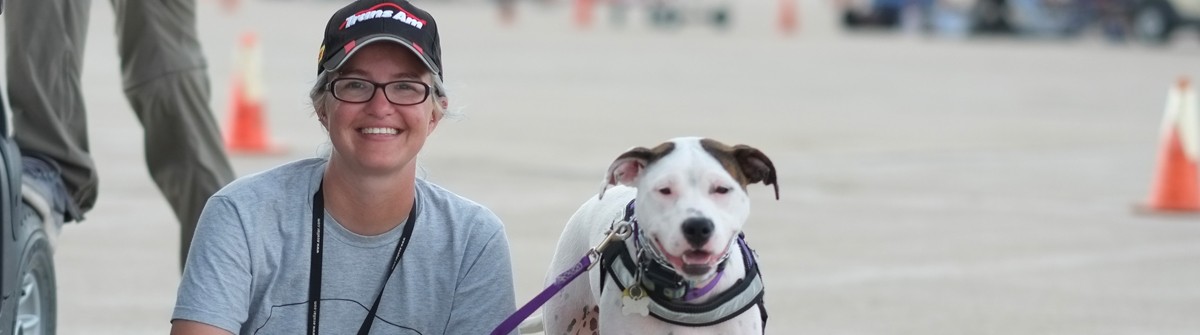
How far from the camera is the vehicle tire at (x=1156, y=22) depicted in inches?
1293

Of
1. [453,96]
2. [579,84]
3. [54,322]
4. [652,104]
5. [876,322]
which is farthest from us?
[579,84]

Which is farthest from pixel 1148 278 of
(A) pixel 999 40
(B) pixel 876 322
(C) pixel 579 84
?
(A) pixel 999 40

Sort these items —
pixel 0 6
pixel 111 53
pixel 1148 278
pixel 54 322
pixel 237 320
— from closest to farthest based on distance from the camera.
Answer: pixel 237 320 → pixel 0 6 → pixel 54 322 → pixel 1148 278 → pixel 111 53

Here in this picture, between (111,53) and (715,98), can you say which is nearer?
(715,98)

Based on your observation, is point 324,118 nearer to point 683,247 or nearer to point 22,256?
point 683,247

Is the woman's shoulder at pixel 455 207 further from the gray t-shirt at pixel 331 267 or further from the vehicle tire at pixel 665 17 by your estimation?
the vehicle tire at pixel 665 17

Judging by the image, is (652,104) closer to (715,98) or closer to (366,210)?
(715,98)

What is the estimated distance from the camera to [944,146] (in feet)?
48.4

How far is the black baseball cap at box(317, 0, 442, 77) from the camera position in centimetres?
395

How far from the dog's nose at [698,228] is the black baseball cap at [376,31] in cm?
61

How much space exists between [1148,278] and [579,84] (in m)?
12.3

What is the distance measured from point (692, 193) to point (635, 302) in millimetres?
333

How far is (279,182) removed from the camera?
412 centimetres

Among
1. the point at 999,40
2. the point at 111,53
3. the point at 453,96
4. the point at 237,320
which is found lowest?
the point at 999,40
